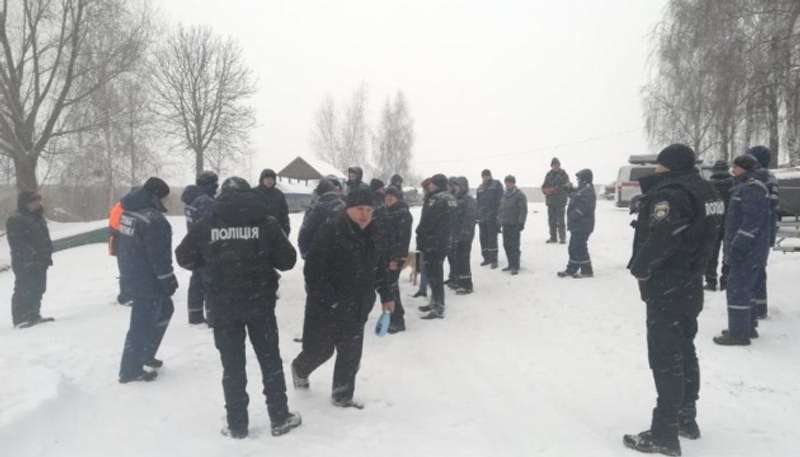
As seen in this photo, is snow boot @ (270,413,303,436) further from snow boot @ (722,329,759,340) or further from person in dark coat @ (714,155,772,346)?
snow boot @ (722,329,759,340)

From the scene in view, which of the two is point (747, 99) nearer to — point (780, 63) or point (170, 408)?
point (780, 63)

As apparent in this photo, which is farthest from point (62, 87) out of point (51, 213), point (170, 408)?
point (170, 408)

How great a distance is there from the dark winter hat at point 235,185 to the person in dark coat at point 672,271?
9.53 ft

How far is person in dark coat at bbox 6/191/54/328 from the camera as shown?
23.9 ft

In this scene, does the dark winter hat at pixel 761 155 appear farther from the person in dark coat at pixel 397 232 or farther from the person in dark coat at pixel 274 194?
the person in dark coat at pixel 274 194

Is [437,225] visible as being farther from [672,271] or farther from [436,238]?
[672,271]

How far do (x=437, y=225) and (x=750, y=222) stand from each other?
11.9ft

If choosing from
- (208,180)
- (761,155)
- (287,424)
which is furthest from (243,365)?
(761,155)

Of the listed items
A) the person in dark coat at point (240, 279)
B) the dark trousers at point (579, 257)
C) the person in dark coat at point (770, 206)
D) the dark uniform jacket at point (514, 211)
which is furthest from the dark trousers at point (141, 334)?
the dark trousers at point (579, 257)

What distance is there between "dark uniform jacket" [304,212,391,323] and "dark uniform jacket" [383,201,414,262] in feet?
7.20

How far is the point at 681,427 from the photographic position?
12.6 ft

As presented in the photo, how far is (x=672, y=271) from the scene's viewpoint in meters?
3.61

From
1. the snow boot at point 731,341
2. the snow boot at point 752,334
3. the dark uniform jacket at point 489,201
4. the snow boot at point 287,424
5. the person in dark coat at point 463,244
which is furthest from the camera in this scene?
the dark uniform jacket at point 489,201

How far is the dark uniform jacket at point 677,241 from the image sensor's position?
3.54m
